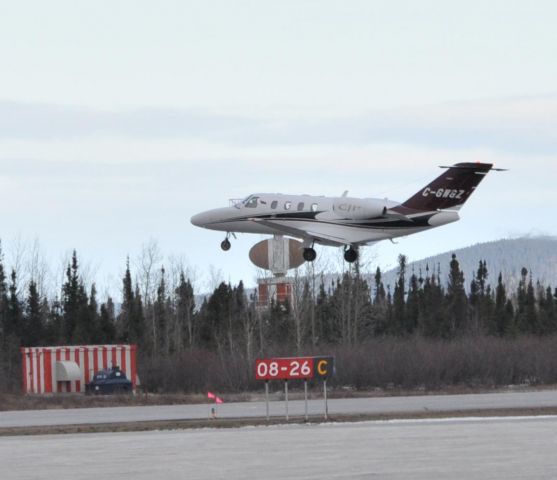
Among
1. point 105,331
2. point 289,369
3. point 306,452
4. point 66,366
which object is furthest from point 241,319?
point 306,452

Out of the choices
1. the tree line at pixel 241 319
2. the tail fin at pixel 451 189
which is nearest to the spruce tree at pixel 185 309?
the tree line at pixel 241 319

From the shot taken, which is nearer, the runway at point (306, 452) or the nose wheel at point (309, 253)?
the runway at point (306, 452)

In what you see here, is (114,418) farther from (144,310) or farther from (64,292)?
(144,310)

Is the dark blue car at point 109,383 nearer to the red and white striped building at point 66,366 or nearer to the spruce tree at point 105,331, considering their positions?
the red and white striped building at point 66,366

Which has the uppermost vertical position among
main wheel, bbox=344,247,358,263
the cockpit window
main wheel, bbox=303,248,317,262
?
the cockpit window

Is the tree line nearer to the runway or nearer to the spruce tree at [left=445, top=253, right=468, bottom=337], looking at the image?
the spruce tree at [left=445, top=253, right=468, bottom=337]

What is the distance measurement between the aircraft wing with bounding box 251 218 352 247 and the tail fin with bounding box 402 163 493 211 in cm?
366

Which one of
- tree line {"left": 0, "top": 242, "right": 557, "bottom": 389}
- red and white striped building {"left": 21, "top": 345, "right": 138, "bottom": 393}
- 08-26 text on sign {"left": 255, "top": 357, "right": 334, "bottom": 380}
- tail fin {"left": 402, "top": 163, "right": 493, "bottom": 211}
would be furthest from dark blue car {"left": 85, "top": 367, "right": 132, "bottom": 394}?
08-26 text on sign {"left": 255, "top": 357, "right": 334, "bottom": 380}

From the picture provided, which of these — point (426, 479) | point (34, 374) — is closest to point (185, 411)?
point (34, 374)

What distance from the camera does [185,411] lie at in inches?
2461

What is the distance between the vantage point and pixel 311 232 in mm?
66750

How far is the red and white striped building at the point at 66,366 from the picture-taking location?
8700cm

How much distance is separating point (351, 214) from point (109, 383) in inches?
1026

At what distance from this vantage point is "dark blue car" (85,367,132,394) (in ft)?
280
